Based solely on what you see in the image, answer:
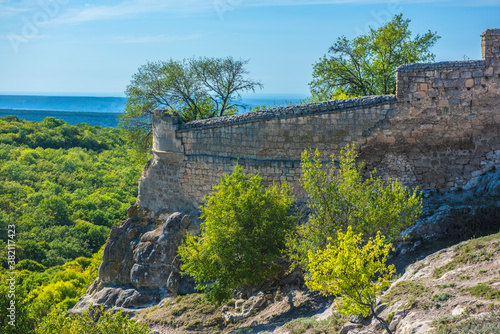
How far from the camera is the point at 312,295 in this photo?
1365 centimetres

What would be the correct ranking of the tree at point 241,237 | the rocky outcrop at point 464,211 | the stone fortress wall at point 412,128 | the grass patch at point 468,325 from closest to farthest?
the grass patch at point 468,325 < the rocky outcrop at point 464,211 < the tree at point 241,237 < the stone fortress wall at point 412,128

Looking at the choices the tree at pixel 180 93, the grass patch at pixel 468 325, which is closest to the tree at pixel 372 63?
the tree at pixel 180 93

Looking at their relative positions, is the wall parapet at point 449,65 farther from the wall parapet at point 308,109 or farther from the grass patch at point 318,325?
the grass patch at point 318,325

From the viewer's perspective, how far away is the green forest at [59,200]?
31188 mm

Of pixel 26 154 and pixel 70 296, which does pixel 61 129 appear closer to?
pixel 26 154

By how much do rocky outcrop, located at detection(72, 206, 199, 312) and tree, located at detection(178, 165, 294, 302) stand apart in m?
3.18

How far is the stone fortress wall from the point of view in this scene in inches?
566

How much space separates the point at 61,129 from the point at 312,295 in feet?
189

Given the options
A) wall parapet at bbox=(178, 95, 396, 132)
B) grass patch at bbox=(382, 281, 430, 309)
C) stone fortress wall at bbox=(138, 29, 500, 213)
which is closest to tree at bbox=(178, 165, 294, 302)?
stone fortress wall at bbox=(138, 29, 500, 213)

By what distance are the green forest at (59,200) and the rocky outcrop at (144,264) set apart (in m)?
5.18

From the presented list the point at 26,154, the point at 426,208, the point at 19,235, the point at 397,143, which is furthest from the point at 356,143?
the point at 26,154

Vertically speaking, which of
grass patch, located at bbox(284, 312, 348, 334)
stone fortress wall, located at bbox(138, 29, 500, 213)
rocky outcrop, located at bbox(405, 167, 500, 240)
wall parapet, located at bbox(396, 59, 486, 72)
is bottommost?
grass patch, located at bbox(284, 312, 348, 334)

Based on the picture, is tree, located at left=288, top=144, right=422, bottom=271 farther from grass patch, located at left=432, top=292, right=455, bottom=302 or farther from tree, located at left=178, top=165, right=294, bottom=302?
grass patch, located at left=432, top=292, right=455, bottom=302

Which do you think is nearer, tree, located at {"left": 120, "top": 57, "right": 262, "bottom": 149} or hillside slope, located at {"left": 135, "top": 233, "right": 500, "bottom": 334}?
hillside slope, located at {"left": 135, "top": 233, "right": 500, "bottom": 334}
